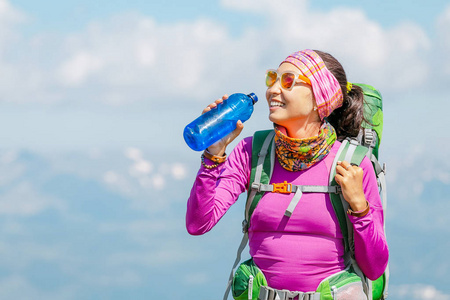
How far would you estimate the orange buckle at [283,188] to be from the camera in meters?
5.52

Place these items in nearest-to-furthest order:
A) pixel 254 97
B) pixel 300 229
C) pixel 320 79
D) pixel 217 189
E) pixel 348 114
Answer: pixel 300 229 → pixel 320 79 → pixel 217 189 → pixel 254 97 → pixel 348 114

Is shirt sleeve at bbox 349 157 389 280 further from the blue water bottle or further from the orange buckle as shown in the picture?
the blue water bottle

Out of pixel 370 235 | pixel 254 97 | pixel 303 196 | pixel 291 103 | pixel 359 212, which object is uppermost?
pixel 254 97

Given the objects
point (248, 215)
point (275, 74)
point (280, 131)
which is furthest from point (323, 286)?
point (275, 74)

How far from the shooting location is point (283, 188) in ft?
18.1

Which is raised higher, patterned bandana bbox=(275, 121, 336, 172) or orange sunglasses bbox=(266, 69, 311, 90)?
orange sunglasses bbox=(266, 69, 311, 90)

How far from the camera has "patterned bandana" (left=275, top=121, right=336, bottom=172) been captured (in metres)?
5.50

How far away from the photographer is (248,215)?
5.66m

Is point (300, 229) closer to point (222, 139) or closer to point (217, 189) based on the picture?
point (217, 189)

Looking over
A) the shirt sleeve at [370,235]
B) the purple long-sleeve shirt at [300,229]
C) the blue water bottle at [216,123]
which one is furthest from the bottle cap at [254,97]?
the shirt sleeve at [370,235]

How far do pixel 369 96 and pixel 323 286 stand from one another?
2294mm

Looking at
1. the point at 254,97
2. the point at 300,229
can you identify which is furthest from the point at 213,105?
the point at 300,229

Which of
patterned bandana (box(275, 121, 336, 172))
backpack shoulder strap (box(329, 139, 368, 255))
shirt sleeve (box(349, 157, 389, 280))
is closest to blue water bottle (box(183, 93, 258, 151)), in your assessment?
patterned bandana (box(275, 121, 336, 172))

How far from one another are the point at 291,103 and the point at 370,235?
1.13m
